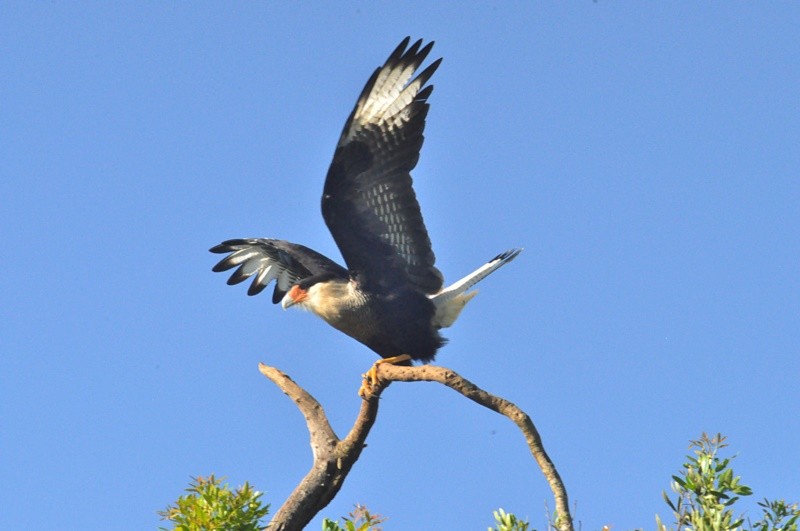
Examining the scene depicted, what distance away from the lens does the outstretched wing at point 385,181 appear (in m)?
7.88

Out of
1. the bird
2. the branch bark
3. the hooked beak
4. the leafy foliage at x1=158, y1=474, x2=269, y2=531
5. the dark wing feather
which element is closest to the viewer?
the leafy foliage at x1=158, y1=474, x2=269, y2=531

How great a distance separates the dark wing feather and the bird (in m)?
0.43

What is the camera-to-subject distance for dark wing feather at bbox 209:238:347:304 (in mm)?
8500

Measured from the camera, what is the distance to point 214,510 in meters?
5.08

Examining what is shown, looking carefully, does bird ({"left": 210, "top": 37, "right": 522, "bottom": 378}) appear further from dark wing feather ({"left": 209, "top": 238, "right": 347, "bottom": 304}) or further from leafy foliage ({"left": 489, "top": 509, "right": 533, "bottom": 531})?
leafy foliage ({"left": 489, "top": 509, "right": 533, "bottom": 531})

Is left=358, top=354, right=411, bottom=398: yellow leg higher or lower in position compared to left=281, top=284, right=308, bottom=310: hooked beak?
lower

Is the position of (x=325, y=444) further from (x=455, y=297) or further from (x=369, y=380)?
(x=455, y=297)

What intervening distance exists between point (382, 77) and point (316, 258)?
1.40m

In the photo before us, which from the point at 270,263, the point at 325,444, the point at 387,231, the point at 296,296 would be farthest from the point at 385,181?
the point at 325,444

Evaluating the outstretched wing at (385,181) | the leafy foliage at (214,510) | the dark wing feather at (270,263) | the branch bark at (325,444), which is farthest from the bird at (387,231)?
the leafy foliage at (214,510)

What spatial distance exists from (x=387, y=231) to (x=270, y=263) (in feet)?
5.04

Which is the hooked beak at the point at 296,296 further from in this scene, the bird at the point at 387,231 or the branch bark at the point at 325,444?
Answer: the branch bark at the point at 325,444

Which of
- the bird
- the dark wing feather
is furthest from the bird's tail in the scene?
the dark wing feather

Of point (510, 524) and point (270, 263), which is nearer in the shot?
point (510, 524)
